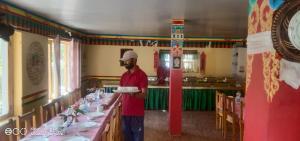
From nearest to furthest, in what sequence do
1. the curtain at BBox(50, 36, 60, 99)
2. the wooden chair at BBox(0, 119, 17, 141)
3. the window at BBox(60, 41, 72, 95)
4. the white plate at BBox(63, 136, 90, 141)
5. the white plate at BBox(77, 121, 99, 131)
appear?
the wooden chair at BBox(0, 119, 17, 141) < the white plate at BBox(63, 136, 90, 141) < the white plate at BBox(77, 121, 99, 131) < the curtain at BBox(50, 36, 60, 99) < the window at BBox(60, 41, 72, 95)

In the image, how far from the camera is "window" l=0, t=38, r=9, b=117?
4.00 metres

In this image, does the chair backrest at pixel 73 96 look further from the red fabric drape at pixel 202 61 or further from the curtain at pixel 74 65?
the red fabric drape at pixel 202 61

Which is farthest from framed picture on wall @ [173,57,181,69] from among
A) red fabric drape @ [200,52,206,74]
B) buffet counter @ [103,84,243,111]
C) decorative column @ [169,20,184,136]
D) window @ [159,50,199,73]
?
red fabric drape @ [200,52,206,74]

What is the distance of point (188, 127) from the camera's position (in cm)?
604

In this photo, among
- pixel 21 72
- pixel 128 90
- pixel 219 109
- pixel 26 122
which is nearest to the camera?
pixel 26 122

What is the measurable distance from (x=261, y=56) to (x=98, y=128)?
2.07 m

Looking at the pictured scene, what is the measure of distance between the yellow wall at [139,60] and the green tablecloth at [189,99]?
1282mm

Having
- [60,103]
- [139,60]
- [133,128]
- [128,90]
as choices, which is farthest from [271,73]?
[139,60]

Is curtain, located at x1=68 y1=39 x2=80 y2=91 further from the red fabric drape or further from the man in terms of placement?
the red fabric drape

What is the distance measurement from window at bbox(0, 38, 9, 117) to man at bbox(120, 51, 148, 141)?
1.71 m

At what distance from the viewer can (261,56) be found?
4.87 feet

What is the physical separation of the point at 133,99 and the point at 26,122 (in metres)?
1.34

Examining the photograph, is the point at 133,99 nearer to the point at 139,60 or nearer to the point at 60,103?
the point at 60,103

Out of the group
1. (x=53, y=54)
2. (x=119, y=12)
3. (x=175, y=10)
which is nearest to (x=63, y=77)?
(x=53, y=54)
